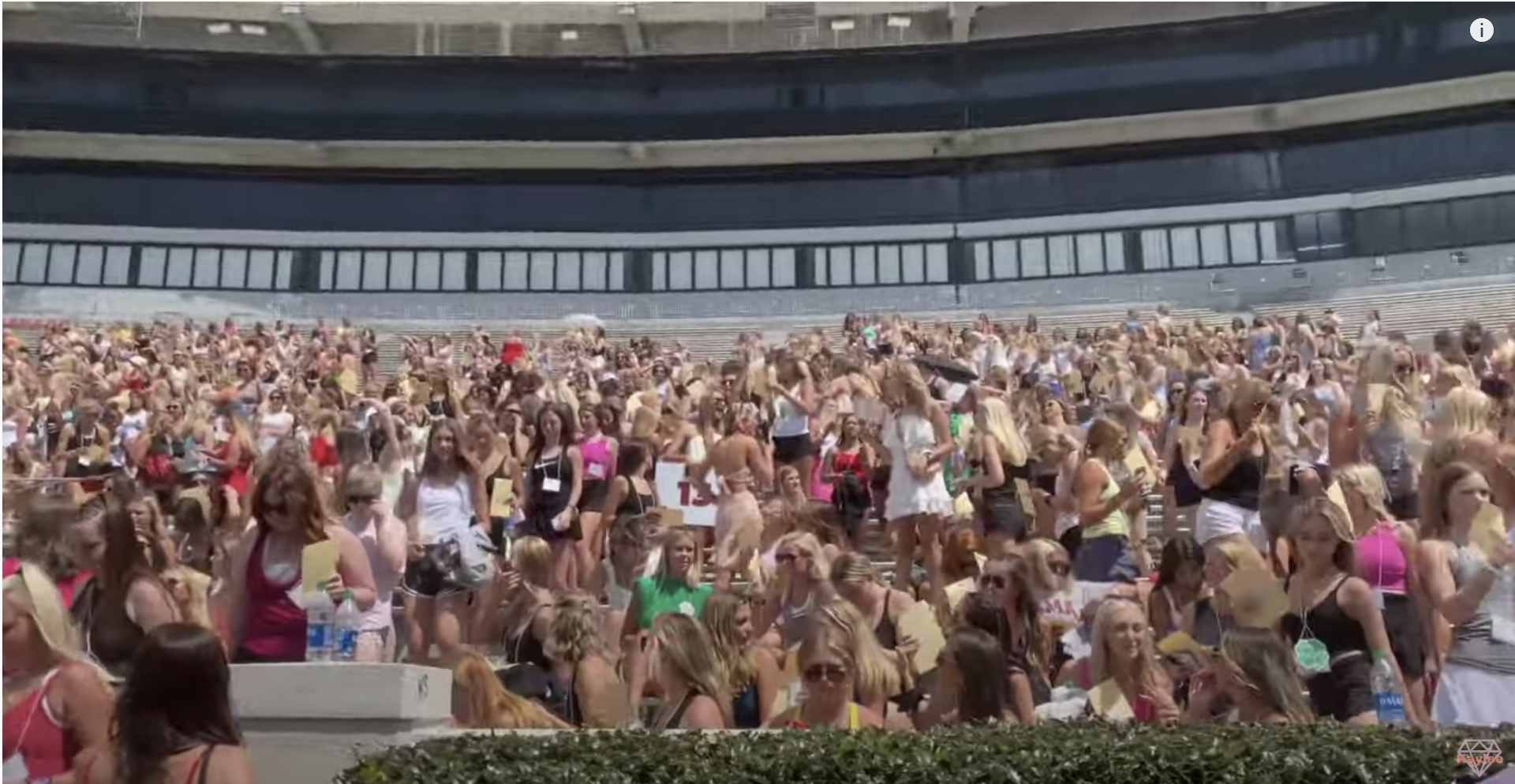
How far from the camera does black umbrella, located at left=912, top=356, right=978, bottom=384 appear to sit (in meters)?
8.58

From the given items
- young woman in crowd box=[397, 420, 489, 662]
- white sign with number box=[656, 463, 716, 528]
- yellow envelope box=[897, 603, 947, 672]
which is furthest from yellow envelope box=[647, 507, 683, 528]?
yellow envelope box=[897, 603, 947, 672]

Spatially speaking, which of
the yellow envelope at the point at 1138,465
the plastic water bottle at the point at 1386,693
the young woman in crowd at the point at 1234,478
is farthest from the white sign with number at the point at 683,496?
the plastic water bottle at the point at 1386,693

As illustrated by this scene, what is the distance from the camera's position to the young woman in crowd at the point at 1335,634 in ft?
15.4

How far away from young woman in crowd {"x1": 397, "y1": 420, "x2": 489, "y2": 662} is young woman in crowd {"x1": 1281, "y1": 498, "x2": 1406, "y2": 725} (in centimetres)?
357

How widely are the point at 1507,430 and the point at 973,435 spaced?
106 inches

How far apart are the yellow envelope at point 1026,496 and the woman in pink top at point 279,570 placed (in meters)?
3.67

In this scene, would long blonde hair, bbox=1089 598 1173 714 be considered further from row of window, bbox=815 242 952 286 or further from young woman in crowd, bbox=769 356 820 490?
row of window, bbox=815 242 952 286

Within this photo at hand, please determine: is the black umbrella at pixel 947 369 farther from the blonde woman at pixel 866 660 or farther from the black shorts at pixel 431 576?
the blonde woman at pixel 866 660

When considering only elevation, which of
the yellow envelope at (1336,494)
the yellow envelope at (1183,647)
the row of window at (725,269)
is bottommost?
the yellow envelope at (1183,647)

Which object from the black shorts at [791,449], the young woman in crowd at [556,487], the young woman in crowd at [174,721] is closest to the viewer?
the young woman in crowd at [174,721]

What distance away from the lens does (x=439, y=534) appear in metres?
6.43

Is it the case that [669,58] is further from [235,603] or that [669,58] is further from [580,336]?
[235,603]

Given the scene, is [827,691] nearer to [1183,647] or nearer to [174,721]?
[1183,647]

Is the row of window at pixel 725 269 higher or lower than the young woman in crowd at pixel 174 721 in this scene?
higher
